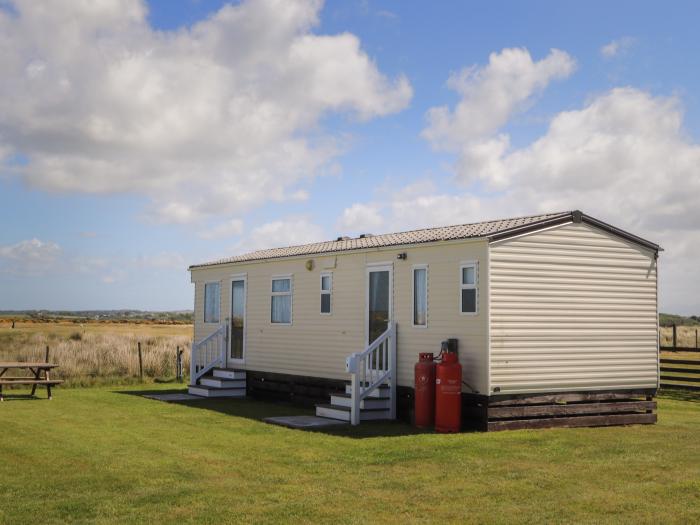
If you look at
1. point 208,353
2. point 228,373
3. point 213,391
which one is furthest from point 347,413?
point 208,353

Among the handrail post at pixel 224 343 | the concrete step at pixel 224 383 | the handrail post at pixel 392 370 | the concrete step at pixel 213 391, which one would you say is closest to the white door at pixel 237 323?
the handrail post at pixel 224 343

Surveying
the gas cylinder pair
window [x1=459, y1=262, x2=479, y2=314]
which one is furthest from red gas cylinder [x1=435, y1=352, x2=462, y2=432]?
window [x1=459, y1=262, x2=479, y2=314]

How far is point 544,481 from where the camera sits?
325 inches

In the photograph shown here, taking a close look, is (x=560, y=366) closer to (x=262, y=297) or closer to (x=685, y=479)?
(x=685, y=479)

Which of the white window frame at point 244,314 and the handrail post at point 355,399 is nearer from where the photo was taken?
the handrail post at point 355,399

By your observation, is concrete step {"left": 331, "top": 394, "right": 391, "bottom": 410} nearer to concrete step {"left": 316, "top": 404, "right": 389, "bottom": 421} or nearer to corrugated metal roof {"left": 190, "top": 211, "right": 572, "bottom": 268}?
concrete step {"left": 316, "top": 404, "right": 389, "bottom": 421}

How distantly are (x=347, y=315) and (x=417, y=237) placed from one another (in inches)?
75.8

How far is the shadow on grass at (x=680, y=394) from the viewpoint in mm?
17375

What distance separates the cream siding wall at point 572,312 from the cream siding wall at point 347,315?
40 centimetres

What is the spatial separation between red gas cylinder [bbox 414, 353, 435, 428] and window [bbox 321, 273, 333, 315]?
3162 millimetres

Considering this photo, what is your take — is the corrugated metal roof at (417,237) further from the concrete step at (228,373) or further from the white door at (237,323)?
the concrete step at (228,373)

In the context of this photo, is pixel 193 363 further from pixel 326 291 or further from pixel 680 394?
pixel 680 394

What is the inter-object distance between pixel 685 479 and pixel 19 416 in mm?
9941

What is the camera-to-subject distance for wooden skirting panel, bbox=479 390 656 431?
11938 mm
